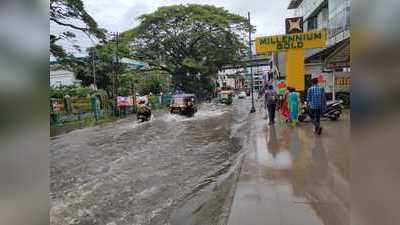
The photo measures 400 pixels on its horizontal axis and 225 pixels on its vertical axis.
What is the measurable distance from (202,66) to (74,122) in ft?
62.9

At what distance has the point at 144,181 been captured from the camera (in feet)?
22.6

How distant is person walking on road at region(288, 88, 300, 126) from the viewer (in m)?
12.6

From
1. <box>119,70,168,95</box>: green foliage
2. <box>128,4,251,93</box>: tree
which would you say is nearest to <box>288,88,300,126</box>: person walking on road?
<box>119,70,168,95</box>: green foliage

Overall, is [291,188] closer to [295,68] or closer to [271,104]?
[271,104]

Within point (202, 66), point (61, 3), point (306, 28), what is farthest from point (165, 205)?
point (306, 28)

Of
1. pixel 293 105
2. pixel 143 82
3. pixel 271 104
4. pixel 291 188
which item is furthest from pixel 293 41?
pixel 143 82

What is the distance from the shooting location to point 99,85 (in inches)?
1201

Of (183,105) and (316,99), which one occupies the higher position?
(316,99)

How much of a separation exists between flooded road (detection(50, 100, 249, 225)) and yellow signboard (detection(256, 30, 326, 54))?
4.67m

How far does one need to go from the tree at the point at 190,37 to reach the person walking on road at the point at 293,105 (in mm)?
24546

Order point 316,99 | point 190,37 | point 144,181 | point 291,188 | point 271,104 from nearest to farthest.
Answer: point 291,188, point 144,181, point 316,99, point 271,104, point 190,37

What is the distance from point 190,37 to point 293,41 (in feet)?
77.9
